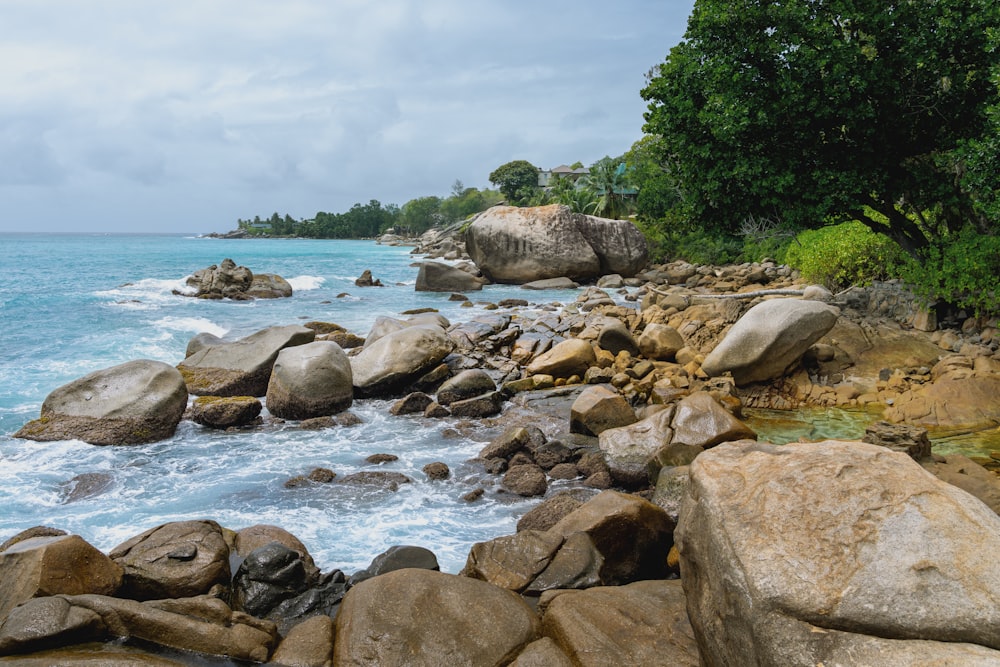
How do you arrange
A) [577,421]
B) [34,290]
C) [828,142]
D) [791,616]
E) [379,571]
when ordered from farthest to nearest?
[34,290] → [828,142] → [577,421] → [379,571] → [791,616]

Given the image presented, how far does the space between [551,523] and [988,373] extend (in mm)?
8685

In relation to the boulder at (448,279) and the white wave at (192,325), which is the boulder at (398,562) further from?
the boulder at (448,279)

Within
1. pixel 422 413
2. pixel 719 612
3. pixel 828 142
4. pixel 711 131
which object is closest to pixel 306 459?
pixel 422 413

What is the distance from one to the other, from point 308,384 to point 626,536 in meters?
7.49

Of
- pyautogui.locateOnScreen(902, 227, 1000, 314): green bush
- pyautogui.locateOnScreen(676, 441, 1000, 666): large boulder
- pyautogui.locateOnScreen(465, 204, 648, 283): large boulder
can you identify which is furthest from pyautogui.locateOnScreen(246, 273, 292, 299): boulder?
pyautogui.locateOnScreen(676, 441, 1000, 666): large boulder

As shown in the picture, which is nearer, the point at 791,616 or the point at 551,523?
the point at 791,616

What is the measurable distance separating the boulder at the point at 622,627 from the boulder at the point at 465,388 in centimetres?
755

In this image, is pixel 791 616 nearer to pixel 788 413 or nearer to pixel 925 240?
pixel 788 413

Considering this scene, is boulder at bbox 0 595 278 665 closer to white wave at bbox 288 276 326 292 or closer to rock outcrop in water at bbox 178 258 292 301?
rock outcrop in water at bbox 178 258 292 301

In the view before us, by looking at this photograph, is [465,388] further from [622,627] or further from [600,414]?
[622,627]

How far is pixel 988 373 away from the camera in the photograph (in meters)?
10.7

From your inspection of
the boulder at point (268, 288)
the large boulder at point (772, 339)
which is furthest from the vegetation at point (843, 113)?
the boulder at point (268, 288)

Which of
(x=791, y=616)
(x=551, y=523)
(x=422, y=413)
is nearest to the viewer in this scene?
(x=791, y=616)

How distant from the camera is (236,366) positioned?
41.5 feet
